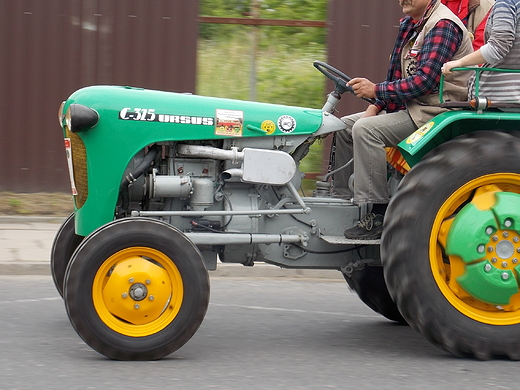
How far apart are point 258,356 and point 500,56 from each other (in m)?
2.12

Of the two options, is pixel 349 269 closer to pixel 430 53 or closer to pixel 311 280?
pixel 430 53

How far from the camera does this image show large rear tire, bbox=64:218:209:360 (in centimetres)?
450

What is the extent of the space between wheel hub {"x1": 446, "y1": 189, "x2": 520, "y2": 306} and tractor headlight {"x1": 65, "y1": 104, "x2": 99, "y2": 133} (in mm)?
2052

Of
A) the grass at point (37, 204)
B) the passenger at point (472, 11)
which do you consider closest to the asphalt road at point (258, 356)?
the passenger at point (472, 11)

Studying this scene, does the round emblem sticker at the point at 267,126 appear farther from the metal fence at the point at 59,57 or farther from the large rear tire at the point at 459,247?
the metal fence at the point at 59,57

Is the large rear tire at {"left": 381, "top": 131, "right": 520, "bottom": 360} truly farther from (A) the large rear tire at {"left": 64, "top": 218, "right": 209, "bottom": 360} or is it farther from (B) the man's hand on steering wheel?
(A) the large rear tire at {"left": 64, "top": 218, "right": 209, "bottom": 360}

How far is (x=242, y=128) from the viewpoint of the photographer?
16.4ft

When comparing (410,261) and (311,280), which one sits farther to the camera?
(311,280)

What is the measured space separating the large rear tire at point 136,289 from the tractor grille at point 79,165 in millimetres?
460

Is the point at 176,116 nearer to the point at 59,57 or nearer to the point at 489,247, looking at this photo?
the point at 489,247

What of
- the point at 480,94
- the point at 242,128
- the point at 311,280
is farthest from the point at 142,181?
the point at 311,280

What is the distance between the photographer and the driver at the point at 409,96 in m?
4.97

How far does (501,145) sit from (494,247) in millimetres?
558

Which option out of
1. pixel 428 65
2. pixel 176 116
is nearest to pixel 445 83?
pixel 428 65
